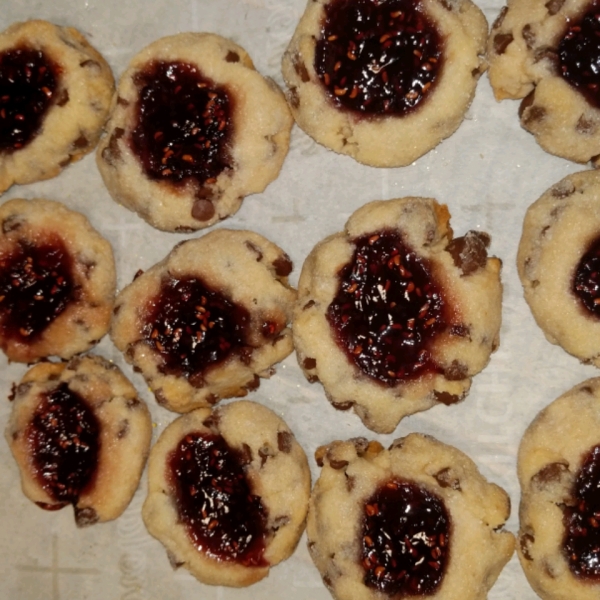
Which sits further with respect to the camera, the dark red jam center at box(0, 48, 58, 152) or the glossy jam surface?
the dark red jam center at box(0, 48, 58, 152)

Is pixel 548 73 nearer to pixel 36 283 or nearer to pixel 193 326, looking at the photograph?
pixel 193 326

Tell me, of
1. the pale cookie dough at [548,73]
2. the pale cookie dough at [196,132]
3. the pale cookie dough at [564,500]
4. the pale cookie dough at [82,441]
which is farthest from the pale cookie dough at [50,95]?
the pale cookie dough at [564,500]

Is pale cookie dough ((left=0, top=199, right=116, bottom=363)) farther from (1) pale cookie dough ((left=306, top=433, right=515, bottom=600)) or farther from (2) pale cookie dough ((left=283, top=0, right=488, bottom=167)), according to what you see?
(1) pale cookie dough ((left=306, top=433, right=515, bottom=600))

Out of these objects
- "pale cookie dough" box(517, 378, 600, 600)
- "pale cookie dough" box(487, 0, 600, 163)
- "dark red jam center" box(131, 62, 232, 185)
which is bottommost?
"pale cookie dough" box(517, 378, 600, 600)

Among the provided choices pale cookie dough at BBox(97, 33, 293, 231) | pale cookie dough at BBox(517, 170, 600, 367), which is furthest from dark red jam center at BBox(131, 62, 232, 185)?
pale cookie dough at BBox(517, 170, 600, 367)

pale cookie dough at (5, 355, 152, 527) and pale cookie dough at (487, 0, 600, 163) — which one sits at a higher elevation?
pale cookie dough at (487, 0, 600, 163)

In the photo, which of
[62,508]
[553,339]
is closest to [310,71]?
[553,339]

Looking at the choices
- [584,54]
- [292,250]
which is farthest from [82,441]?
[584,54]

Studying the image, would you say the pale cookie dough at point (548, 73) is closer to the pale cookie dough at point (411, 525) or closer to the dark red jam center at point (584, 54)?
the dark red jam center at point (584, 54)
